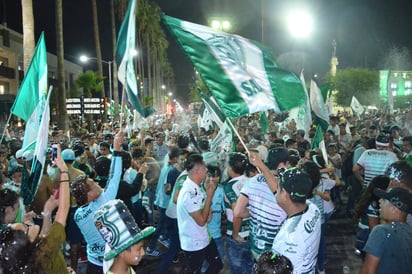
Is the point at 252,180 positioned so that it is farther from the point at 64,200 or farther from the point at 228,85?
the point at 64,200

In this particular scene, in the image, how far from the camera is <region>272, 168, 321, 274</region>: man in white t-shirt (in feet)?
11.4

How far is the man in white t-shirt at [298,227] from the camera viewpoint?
3.46 meters

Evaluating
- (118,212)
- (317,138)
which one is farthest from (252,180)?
(317,138)

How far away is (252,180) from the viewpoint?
15.8ft

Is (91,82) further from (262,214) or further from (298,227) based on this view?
(298,227)

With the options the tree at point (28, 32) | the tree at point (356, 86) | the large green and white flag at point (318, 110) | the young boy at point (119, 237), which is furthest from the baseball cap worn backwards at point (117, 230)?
the tree at point (356, 86)

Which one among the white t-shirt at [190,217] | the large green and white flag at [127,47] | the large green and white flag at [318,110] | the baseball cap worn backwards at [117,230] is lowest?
the white t-shirt at [190,217]

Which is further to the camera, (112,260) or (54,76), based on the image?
(54,76)

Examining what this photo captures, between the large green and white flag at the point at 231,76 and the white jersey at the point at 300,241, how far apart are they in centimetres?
211

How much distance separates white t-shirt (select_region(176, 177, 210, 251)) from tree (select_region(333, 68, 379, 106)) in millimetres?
69153

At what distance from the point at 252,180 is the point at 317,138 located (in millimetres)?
4284

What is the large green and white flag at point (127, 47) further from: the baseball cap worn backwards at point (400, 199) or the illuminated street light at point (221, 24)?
the illuminated street light at point (221, 24)

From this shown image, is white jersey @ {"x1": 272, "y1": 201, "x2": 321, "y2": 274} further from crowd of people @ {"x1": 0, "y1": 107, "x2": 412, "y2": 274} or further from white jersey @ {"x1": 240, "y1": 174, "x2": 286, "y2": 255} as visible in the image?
white jersey @ {"x1": 240, "y1": 174, "x2": 286, "y2": 255}

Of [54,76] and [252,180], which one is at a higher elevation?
[54,76]
